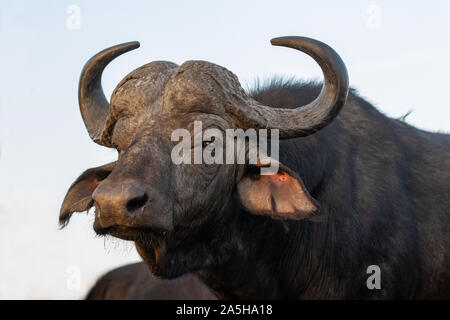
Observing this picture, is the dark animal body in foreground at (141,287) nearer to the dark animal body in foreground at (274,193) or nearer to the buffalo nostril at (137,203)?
the dark animal body in foreground at (274,193)

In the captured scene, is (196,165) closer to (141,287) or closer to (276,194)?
(276,194)

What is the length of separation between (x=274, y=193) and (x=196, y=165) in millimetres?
630

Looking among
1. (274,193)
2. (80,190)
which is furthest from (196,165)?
(80,190)

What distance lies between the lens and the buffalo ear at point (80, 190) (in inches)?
219

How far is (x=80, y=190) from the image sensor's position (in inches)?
221

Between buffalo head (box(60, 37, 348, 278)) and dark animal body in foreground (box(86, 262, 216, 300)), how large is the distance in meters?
3.49

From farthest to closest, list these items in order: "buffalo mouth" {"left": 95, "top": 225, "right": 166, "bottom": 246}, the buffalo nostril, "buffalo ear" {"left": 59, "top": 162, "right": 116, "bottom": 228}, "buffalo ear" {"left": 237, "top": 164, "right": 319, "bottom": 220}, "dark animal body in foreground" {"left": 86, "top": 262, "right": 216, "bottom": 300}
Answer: "dark animal body in foreground" {"left": 86, "top": 262, "right": 216, "bottom": 300}, "buffalo ear" {"left": 59, "top": 162, "right": 116, "bottom": 228}, "buffalo ear" {"left": 237, "top": 164, "right": 319, "bottom": 220}, "buffalo mouth" {"left": 95, "top": 225, "right": 166, "bottom": 246}, the buffalo nostril

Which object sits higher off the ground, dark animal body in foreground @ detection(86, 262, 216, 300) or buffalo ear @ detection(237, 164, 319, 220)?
buffalo ear @ detection(237, 164, 319, 220)

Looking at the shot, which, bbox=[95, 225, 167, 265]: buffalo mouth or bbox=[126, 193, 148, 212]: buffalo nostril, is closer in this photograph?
bbox=[126, 193, 148, 212]: buffalo nostril

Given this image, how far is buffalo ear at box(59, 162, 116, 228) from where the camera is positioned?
5551 millimetres

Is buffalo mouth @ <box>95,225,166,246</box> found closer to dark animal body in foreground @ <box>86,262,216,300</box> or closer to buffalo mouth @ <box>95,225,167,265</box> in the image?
buffalo mouth @ <box>95,225,167,265</box>

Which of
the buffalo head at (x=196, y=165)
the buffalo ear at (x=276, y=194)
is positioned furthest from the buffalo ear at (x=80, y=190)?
the buffalo ear at (x=276, y=194)

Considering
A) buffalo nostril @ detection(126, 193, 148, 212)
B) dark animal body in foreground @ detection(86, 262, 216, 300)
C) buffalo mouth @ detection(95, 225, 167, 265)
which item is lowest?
dark animal body in foreground @ detection(86, 262, 216, 300)

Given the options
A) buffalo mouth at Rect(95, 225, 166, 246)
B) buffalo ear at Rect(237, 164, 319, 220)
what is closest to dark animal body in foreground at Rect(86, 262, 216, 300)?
buffalo ear at Rect(237, 164, 319, 220)
